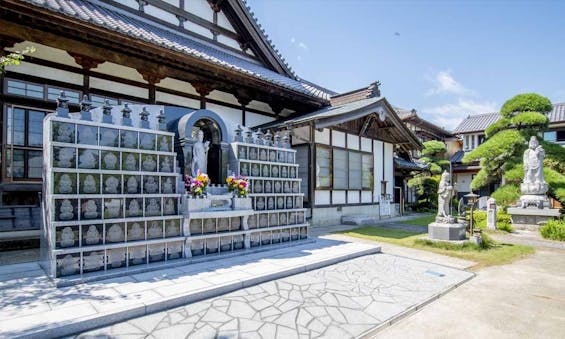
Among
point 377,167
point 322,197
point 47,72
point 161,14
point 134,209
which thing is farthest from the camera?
point 377,167

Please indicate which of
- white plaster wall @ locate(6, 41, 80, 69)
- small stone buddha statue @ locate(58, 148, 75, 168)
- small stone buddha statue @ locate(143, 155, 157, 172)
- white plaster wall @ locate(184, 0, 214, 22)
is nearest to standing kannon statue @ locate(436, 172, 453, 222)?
small stone buddha statue @ locate(143, 155, 157, 172)

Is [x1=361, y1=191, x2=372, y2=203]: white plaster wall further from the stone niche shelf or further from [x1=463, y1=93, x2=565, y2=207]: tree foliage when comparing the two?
the stone niche shelf

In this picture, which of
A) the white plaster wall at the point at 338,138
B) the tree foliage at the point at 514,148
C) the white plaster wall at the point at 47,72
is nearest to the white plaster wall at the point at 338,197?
the white plaster wall at the point at 338,138

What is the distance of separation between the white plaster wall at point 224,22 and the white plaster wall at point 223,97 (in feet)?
11.8

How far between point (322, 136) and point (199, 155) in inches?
285

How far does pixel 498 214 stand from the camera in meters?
14.8

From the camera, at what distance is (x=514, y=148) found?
16.9 meters

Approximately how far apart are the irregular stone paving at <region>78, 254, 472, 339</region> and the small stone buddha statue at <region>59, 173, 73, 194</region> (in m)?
2.73

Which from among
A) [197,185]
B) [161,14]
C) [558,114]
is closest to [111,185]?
[197,185]

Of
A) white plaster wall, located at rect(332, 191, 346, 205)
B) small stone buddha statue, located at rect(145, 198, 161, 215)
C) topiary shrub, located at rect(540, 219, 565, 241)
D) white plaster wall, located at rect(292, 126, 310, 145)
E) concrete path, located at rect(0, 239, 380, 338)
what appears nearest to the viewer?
concrete path, located at rect(0, 239, 380, 338)

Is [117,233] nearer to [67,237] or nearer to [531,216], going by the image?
[67,237]

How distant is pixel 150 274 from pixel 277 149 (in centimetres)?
490

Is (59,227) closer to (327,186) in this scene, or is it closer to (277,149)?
(277,149)

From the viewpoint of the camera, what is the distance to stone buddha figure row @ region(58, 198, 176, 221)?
5.29 m
